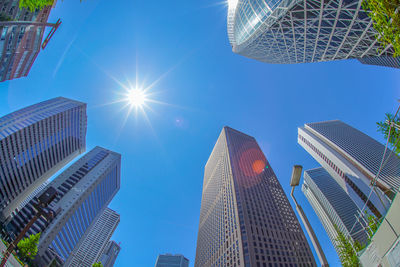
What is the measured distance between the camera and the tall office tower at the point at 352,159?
91.7 m

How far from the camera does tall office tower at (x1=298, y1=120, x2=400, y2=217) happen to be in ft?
301

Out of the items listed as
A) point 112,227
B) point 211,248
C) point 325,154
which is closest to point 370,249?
point 211,248

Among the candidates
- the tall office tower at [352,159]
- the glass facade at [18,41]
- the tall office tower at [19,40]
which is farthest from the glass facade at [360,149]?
the glass facade at [18,41]

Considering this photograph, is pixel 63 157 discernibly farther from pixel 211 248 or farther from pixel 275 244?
pixel 275 244

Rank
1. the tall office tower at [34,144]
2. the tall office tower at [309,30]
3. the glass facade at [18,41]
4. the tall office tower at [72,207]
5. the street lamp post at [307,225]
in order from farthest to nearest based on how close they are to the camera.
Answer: the tall office tower at [72,207] < the tall office tower at [34,144] < the glass facade at [18,41] < the tall office tower at [309,30] < the street lamp post at [307,225]

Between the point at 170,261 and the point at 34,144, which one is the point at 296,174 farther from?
the point at 170,261

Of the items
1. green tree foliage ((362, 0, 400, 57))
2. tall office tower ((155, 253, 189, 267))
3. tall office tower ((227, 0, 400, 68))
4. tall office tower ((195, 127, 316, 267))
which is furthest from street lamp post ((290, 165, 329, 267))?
tall office tower ((155, 253, 189, 267))

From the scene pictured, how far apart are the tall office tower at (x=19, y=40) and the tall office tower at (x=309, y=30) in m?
52.4

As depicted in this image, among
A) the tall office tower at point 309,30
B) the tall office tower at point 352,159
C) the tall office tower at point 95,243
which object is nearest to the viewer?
the tall office tower at point 309,30

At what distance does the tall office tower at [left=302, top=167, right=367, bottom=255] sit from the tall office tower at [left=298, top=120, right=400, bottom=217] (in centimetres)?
3548

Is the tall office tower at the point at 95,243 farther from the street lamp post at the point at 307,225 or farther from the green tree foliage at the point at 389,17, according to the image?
the green tree foliage at the point at 389,17

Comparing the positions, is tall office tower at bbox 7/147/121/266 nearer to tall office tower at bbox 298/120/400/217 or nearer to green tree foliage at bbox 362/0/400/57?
green tree foliage at bbox 362/0/400/57

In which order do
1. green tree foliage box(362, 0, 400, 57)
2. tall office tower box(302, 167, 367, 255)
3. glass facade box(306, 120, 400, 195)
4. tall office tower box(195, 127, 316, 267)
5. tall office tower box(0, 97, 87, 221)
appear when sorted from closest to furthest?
green tree foliage box(362, 0, 400, 57) < tall office tower box(195, 127, 316, 267) < tall office tower box(0, 97, 87, 221) < glass facade box(306, 120, 400, 195) < tall office tower box(302, 167, 367, 255)

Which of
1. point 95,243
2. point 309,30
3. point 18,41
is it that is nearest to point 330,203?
point 309,30
